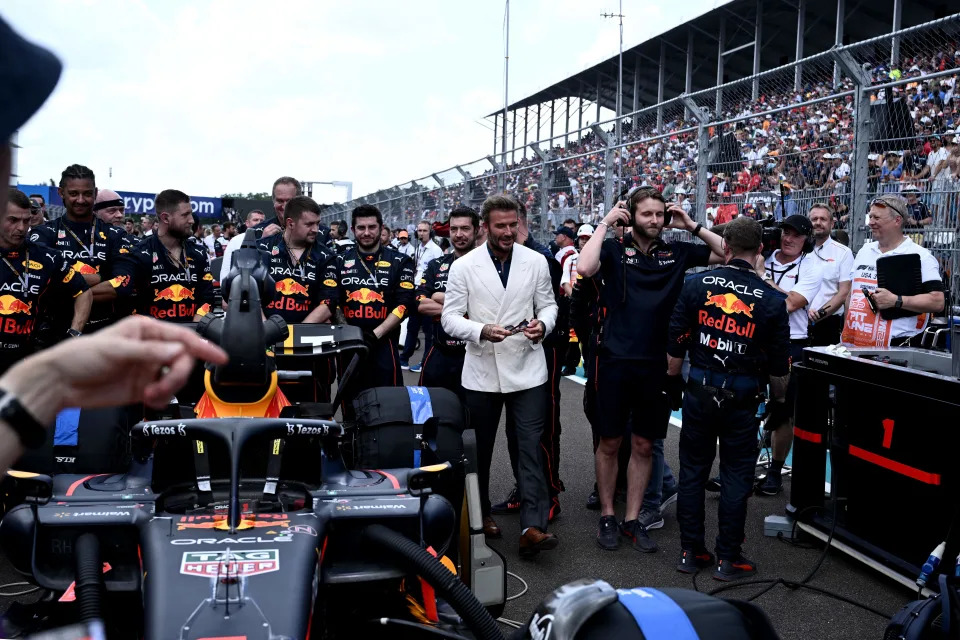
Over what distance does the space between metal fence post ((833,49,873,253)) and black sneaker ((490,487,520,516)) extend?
3727 millimetres

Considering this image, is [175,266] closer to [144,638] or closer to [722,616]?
[144,638]

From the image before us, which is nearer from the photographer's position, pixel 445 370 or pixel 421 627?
pixel 421 627

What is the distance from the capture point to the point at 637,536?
562cm

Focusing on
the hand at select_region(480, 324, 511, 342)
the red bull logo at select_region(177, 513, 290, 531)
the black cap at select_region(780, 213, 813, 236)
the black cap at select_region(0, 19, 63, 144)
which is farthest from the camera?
the black cap at select_region(780, 213, 813, 236)

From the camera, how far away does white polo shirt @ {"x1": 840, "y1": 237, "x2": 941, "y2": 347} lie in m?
6.24

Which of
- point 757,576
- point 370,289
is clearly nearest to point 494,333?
point 370,289

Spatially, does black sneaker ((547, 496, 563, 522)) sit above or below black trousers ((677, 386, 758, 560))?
below

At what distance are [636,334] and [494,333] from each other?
34.2 inches

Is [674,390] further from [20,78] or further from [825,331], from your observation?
[20,78]

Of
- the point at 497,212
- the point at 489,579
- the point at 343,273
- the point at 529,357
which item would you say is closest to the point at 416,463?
the point at 489,579

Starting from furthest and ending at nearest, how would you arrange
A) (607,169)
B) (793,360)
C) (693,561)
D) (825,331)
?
1. (607,169)
2. (825,331)
3. (793,360)
4. (693,561)

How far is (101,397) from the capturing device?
1167 mm

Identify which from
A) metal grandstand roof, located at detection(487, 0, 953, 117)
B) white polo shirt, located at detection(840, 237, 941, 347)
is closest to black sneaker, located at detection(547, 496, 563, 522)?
white polo shirt, located at detection(840, 237, 941, 347)

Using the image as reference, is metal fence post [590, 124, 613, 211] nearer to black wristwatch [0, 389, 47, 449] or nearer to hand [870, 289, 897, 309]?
hand [870, 289, 897, 309]
